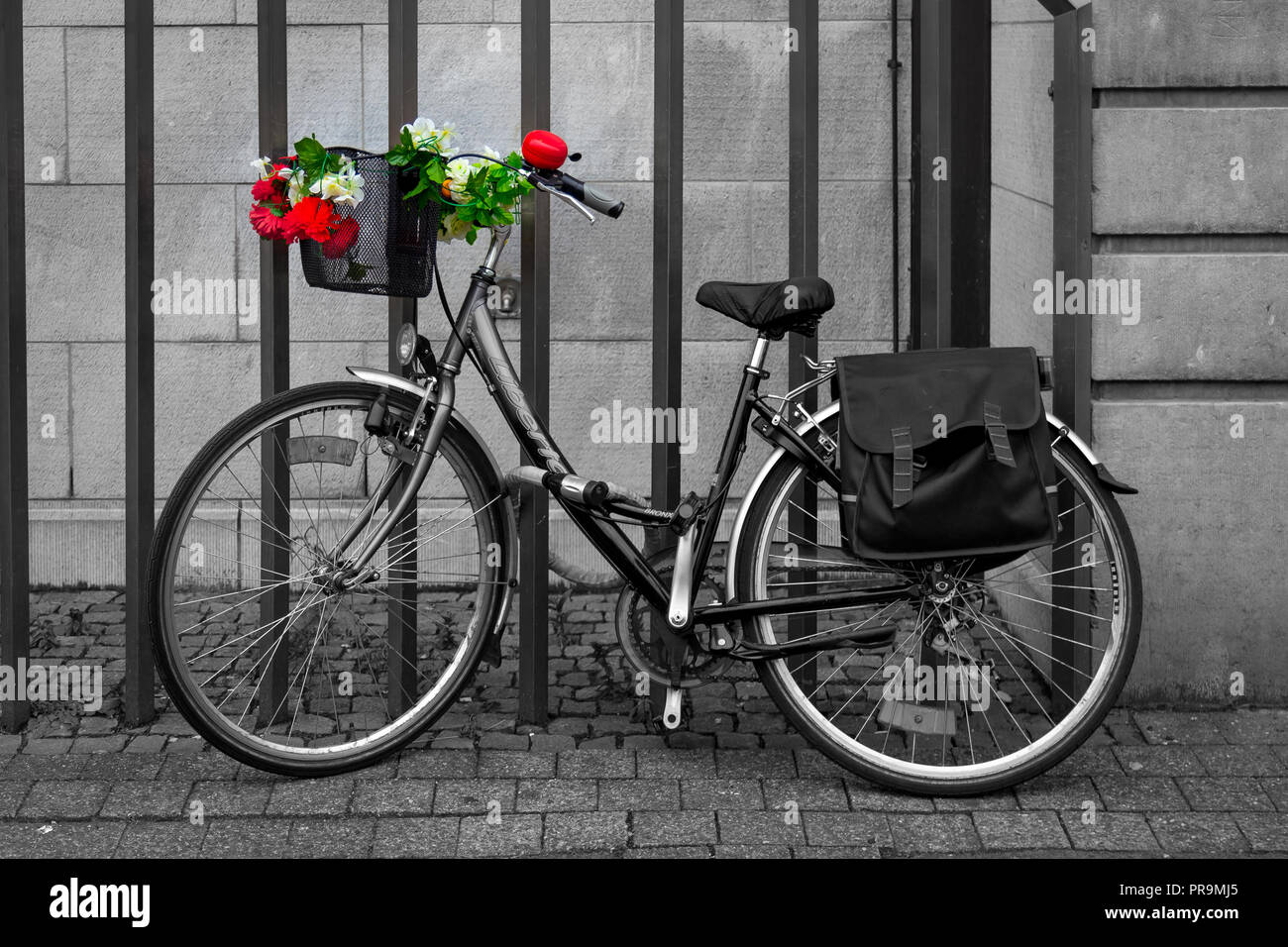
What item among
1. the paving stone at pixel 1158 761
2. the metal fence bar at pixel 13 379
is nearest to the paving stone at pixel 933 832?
the paving stone at pixel 1158 761

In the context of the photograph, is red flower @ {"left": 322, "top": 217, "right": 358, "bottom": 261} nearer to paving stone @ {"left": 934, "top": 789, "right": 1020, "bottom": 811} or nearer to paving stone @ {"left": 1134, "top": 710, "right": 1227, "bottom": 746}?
paving stone @ {"left": 934, "top": 789, "right": 1020, "bottom": 811}

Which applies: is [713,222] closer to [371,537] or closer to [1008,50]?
[1008,50]

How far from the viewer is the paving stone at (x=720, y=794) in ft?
14.6

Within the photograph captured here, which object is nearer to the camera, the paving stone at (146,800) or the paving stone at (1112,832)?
the paving stone at (1112,832)

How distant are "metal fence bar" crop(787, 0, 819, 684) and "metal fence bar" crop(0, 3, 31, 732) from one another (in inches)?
81.5

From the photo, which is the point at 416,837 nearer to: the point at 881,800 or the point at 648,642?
the point at 648,642

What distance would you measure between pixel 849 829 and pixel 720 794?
1.20ft

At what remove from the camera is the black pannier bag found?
4.34m

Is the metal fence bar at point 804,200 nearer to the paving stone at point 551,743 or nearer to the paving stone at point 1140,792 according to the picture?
the paving stone at point 551,743

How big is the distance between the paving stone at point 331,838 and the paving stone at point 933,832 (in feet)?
4.12

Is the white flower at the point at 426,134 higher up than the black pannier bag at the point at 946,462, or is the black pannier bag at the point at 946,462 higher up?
the white flower at the point at 426,134

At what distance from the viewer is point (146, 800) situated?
4441mm

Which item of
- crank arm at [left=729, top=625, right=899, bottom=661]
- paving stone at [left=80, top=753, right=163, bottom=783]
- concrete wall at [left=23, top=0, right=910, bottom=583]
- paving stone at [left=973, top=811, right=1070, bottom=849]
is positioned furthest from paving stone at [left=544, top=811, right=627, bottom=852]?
concrete wall at [left=23, top=0, right=910, bottom=583]

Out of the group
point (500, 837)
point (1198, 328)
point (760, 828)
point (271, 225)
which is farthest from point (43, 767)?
point (1198, 328)
